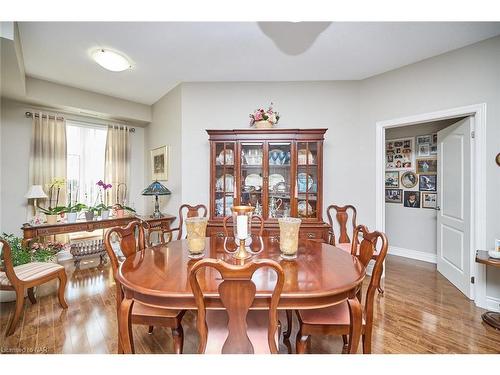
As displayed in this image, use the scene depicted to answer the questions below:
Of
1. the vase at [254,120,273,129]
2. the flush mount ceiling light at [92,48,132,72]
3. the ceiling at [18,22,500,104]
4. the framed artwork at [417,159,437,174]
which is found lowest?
the framed artwork at [417,159,437,174]

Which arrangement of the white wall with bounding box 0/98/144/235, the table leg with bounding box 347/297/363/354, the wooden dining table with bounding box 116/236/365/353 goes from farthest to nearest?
the white wall with bounding box 0/98/144/235, the table leg with bounding box 347/297/363/354, the wooden dining table with bounding box 116/236/365/353

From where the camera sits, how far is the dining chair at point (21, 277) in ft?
5.90

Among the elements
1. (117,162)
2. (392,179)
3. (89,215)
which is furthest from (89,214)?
(392,179)

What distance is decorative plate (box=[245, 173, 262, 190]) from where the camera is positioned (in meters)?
2.92

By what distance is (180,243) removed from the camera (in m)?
1.93

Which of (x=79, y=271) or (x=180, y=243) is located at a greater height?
(x=180, y=243)

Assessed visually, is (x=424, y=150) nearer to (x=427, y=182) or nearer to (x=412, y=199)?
(x=427, y=182)

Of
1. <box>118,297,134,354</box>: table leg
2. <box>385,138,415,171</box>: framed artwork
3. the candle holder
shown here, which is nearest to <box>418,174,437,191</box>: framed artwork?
<box>385,138,415,171</box>: framed artwork

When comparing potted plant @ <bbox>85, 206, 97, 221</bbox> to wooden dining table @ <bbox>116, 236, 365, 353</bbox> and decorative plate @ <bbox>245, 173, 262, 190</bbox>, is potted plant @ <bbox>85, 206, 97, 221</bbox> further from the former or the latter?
decorative plate @ <bbox>245, 173, 262, 190</bbox>

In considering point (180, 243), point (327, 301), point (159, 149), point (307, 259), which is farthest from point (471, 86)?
point (159, 149)

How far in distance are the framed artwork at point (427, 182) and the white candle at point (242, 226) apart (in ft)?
11.9

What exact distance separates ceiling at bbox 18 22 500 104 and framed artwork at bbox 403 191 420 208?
2.11 metres
